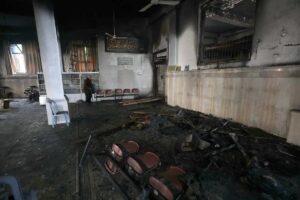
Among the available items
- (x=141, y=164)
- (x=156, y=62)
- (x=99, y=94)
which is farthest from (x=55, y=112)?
(x=156, y=62)

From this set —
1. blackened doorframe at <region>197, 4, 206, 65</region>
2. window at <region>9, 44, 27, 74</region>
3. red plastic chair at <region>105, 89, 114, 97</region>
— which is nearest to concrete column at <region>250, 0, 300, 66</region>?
blackened doorframe at <region>197, 4, 206, 65</region>

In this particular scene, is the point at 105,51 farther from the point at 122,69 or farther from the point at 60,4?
the point at 60,4

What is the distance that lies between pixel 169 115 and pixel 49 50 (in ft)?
14.8

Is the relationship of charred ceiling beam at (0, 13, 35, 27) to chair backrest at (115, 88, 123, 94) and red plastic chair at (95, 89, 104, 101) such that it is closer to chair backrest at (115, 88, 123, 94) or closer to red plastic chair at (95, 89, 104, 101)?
red plastic chair at (95, 89, 104, 101)

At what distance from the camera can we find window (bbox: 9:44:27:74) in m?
11.1

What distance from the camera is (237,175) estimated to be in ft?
8.27

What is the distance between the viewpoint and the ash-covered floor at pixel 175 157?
87.3 inches

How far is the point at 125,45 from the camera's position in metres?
9.88

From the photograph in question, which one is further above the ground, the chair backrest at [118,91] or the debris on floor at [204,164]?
the chair backrest at [118,91]

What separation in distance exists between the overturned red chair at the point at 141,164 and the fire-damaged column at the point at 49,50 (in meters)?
3.95

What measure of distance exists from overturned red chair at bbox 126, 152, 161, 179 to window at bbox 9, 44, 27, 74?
1304 centimetres

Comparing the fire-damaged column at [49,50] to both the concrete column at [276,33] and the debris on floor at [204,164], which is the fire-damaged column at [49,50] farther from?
the concrete column at [276,33]

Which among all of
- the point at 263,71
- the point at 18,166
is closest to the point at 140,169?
the point at 18,166

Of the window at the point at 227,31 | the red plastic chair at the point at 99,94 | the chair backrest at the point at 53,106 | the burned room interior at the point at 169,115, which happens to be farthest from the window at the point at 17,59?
the window at the point at 227,31
